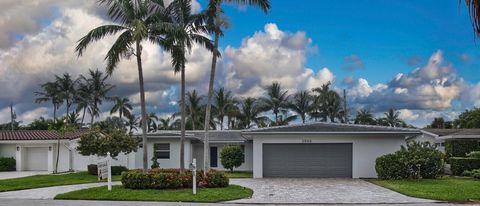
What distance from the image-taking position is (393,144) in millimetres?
27734

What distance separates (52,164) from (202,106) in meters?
21.0

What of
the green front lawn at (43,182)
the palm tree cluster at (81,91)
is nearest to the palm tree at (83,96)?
the palm tree cluster at (81,91)

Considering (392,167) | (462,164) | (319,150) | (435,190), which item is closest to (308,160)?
(319,150)

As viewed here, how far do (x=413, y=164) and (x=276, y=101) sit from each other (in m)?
28.2

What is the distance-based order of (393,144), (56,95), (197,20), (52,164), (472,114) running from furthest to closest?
(472,114) < (56,95) < (52,164) < (393,144) < (197,20)

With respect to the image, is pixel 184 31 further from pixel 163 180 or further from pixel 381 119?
pixel 381 119

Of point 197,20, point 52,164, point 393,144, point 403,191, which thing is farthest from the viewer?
point 52,164

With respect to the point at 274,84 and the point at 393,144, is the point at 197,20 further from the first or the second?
the point at 274,84

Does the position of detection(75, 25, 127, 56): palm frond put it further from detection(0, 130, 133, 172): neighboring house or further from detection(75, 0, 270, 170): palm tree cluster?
detection(0, 130, 133, 172): neighboring house

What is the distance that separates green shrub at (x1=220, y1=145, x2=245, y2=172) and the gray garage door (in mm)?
5152

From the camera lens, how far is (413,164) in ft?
79.6

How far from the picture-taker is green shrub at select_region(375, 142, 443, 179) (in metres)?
24.2

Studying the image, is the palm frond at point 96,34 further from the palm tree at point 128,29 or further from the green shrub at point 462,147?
the green shrub at point 462,147

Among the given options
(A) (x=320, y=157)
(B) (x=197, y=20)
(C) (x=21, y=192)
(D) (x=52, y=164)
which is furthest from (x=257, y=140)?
(D) (x=52, y=164)
